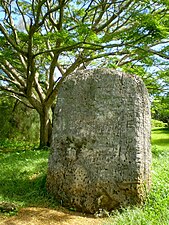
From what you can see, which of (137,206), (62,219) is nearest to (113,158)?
(137,206)

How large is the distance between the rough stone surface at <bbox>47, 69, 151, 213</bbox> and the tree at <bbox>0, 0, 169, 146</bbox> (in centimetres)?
361

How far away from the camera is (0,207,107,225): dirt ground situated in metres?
4.44

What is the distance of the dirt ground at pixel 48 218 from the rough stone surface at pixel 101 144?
0.28 m

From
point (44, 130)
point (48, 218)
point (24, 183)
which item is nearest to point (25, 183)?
point (24, 183)

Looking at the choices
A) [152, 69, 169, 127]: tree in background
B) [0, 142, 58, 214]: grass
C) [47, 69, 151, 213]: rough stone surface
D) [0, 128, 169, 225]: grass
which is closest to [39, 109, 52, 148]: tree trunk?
[0, 142, 58, 214]: grass

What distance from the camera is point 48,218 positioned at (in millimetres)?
4648

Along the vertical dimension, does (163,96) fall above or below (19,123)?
above

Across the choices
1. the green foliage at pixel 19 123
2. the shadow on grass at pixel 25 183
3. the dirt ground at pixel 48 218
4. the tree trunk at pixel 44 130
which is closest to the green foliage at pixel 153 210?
the dirt ground at pixel 48 218

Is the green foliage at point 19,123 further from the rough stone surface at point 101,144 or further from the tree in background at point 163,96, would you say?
the rough stone surface at point 101,144

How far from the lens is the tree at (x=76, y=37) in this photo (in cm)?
889

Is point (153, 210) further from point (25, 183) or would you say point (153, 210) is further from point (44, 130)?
point (44, 130)

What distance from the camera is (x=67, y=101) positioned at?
18.6 ft

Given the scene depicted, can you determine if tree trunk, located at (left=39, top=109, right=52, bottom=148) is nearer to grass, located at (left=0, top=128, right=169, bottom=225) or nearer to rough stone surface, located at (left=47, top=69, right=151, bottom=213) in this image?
grass, located at (left=0, top=128, right=169, bottom=225)

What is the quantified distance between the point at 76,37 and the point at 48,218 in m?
5.70
